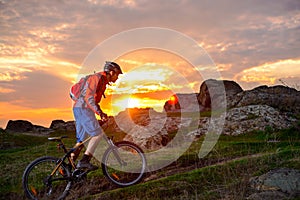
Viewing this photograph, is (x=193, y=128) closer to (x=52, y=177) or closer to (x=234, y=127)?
(x=234, y=127)

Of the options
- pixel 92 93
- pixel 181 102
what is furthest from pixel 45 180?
pixel 181 102

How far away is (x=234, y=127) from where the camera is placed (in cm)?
2395

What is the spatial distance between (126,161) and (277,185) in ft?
15.2

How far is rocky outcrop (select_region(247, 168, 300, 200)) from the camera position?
A: 302 inches

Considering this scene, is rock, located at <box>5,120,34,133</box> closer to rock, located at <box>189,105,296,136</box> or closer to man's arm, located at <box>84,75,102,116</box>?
rock, located at <box>189,105,296,136</box>

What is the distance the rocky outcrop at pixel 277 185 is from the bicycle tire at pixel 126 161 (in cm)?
323

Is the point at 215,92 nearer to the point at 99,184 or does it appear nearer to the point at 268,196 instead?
the point at 99,184

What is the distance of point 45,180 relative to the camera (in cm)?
1028

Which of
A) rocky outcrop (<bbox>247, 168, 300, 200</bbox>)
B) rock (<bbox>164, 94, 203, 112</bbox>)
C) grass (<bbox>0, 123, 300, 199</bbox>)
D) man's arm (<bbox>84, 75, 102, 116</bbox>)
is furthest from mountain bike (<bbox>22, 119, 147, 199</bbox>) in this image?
rock (<bbox>164, 94, 203, 112</bbox>)

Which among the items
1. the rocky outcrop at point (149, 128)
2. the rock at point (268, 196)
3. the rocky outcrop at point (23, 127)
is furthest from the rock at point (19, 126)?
the rock at point (268, 196)

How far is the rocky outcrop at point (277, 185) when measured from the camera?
766 cm

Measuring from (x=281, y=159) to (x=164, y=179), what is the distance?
404 cm

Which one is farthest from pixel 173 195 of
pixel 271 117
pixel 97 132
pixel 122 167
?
pixel 271 117

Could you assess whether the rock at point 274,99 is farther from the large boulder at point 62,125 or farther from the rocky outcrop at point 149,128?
the large boulder at point 62,125
